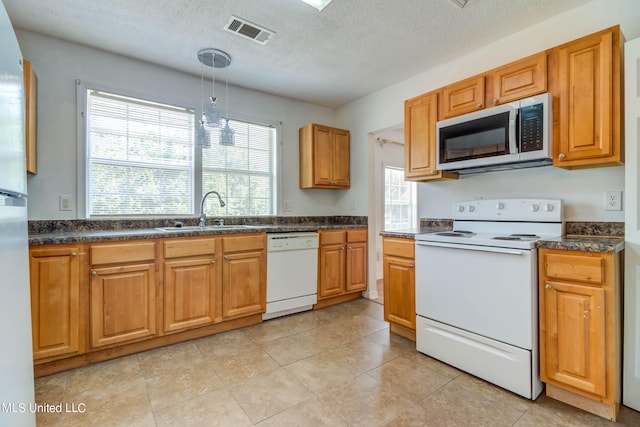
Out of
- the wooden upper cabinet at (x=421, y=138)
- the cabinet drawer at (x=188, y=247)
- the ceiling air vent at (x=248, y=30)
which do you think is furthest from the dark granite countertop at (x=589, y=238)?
the ceiling air vent at (x=248, y=30)

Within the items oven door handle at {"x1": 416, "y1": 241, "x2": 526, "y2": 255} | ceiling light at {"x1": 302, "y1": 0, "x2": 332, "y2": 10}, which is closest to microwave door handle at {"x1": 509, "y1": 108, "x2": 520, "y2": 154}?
oven door handle at {"x1": 416, "y1": 241, "x2": 526, "y2": 255}

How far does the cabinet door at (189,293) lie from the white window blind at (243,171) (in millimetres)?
887

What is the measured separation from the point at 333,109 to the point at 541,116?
2799 millimetres

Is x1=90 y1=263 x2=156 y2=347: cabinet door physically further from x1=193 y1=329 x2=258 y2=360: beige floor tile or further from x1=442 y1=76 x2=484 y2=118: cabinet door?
x1=442 y1=76 x2=484 y2=118: cabinet door

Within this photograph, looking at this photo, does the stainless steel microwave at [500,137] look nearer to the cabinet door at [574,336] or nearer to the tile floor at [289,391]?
the cabinet door at [574,336]

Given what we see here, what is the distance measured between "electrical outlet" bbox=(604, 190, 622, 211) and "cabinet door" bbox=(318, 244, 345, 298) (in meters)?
2.29

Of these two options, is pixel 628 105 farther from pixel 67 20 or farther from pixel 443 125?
pixel 67 20

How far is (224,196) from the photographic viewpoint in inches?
132

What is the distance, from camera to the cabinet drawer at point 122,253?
2104 millimetres

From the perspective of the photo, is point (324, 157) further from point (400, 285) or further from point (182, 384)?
point (182, 384)

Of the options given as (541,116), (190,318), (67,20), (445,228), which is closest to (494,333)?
(445,228)

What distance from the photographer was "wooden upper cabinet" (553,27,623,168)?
5.53 feet

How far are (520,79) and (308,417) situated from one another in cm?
252

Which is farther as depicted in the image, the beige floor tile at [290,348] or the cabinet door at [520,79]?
the beige floor tile at [290,348]
